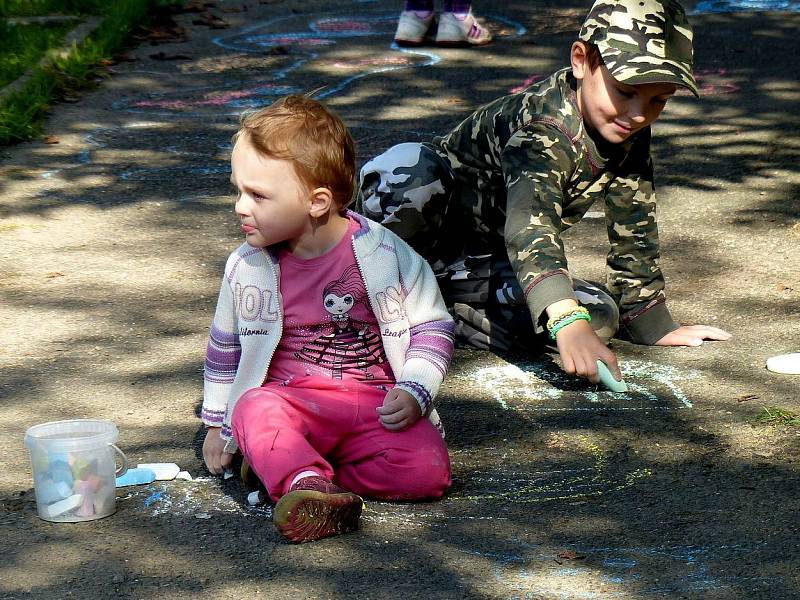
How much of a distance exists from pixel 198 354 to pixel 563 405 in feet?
3.70

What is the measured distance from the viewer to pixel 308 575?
239 centimetres

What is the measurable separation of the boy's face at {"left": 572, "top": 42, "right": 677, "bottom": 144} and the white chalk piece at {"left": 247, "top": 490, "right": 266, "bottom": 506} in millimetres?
1430

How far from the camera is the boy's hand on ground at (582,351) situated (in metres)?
2.92

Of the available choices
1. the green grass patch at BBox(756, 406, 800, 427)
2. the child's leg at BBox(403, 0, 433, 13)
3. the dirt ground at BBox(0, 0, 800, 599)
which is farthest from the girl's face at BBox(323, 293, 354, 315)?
the child's leg at BBox(403, 0, 433, 13)

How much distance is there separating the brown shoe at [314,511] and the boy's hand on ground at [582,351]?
27.3 inches

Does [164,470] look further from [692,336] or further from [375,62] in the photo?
[375,62]

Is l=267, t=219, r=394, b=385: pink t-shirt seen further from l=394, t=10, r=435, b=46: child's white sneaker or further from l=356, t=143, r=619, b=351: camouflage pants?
l=394, t=10, r=435, b=46: child's white sneaker

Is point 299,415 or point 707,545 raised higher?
point 299,415

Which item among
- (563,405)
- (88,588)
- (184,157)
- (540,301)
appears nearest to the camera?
(88,588)

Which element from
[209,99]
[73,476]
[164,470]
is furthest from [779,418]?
[209,99]

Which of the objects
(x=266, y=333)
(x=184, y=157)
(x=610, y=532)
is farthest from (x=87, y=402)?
(x=184, y=157)

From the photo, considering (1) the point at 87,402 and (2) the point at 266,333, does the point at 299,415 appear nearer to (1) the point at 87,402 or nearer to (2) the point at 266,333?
(2) the point at 266,333

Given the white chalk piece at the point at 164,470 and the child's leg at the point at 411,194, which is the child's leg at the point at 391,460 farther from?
the child's leg at the point at 411,194

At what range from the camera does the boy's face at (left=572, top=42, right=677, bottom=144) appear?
327 cm
